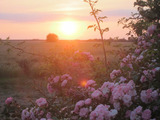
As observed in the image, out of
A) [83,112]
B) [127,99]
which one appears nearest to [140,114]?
[127,99]

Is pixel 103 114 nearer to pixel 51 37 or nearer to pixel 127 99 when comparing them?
pixel 127 99

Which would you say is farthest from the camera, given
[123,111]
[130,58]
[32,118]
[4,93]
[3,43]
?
[4,93]

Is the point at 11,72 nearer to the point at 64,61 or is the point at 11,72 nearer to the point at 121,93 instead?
the point at 64,61

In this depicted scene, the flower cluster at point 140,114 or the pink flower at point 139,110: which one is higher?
the pink flower at point 139,110

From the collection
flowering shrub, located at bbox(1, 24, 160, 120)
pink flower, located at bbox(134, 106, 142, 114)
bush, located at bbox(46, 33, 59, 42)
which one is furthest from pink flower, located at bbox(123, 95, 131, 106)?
bush, located at bbox(46, 33, 59, 42)

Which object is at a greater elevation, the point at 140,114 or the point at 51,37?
the point at 51,37

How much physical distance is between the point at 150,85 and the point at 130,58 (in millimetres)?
1194

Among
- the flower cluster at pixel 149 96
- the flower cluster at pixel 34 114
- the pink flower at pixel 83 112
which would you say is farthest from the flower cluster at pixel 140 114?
the flower cluster at pixel 34 114

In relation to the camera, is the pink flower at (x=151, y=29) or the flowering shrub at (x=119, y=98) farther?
the pink flower at (x=151, y=29)

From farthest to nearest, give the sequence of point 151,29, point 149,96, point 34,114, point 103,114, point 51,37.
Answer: point 51,37 → point 151,29 → point 34,114 → point 149,96 → point 103,114

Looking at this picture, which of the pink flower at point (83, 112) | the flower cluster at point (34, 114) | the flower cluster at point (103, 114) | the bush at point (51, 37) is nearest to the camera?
the flower cluster at point (103, 114)

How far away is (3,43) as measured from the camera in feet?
13.5

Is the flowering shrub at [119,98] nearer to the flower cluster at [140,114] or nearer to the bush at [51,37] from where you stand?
the flower cluster at [140,114]

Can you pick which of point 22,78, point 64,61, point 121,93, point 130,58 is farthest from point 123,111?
point 22,78
